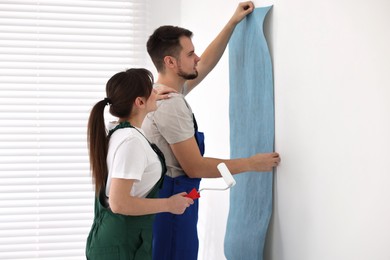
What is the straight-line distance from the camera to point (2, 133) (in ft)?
11.3

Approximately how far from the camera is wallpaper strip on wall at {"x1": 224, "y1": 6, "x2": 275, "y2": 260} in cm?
229

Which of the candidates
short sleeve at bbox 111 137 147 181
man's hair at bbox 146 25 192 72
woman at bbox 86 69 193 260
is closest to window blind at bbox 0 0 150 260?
man's hair at bbox 146 25 192 72

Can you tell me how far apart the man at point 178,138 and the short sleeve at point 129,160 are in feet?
1.13

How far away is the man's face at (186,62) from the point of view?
2.49 m

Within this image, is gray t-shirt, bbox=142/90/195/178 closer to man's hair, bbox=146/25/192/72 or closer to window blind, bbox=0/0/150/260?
man's hair, bbox=146/25/192/72

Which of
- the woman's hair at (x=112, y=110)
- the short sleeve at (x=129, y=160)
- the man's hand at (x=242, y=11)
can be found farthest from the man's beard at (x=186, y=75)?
the short sleeve at (x=129, y=160)

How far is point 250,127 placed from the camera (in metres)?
2.42

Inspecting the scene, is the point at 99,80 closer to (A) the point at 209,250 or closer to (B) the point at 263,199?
(A) the point at 209,250

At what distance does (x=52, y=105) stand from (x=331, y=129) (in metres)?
2.06

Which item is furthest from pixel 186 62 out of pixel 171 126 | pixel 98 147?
pixel 98 147

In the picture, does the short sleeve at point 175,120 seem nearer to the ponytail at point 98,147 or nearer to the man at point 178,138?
the man at point 178,138

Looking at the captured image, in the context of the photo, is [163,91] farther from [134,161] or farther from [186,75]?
[134,161]

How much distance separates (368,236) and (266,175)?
723 millimetres

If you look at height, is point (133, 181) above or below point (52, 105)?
below
